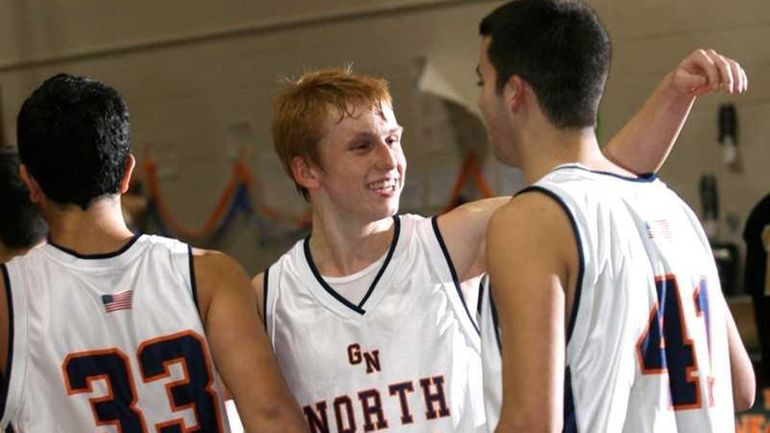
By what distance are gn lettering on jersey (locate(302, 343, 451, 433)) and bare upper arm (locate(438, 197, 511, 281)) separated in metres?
0.25

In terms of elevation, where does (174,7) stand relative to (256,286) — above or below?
above

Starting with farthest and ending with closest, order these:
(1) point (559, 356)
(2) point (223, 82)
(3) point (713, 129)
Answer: (2) point (223, 82) < (3) point (713, 129) < (1) point (559, 356)

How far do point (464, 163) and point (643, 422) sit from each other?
483 cm

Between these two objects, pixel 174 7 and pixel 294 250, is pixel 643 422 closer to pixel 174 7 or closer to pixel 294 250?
pixel 294 250

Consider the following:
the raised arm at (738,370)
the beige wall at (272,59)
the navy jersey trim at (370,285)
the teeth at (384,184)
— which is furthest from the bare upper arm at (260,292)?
the beige wall at (272,59)

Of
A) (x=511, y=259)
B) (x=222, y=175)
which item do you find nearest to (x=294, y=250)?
(x=511, y=259)

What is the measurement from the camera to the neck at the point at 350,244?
2.84m

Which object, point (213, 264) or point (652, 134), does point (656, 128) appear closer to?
point (652, 134)

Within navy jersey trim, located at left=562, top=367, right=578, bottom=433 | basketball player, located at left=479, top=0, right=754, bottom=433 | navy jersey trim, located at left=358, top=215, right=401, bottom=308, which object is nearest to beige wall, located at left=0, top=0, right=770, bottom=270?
navy jersey trim, located at left=358, top=215, right=401, bottom=308

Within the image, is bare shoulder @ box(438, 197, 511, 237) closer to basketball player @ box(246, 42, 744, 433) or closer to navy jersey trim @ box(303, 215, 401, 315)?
basketball player @ box(246, 42, 744, 433)

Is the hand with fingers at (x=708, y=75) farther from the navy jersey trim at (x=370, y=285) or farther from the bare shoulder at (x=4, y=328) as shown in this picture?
the bare shoulder at (x=4, y=328)

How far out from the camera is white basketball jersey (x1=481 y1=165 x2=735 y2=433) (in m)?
2.16

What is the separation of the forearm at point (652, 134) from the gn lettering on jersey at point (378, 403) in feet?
2.08

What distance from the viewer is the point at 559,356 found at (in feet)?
6.88
